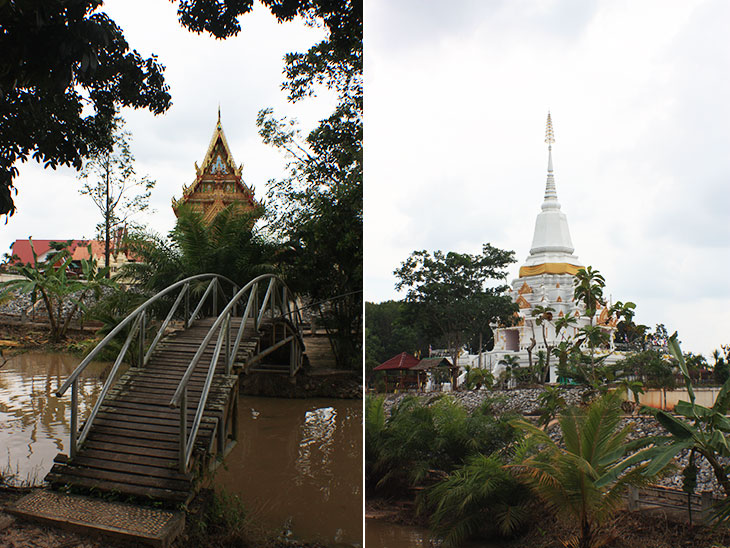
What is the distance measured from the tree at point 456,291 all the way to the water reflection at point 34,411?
2.72 m

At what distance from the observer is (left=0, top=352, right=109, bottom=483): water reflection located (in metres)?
3.79

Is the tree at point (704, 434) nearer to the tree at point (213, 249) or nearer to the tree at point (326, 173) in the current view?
the tree at point (326, 173)

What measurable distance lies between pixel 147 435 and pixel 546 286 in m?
2.04

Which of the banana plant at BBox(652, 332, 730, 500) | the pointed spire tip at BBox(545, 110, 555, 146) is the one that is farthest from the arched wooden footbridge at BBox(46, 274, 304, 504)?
the banana plant at BBox(652, 332, 730, 500)

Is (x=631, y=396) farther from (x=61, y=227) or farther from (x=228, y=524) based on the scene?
(x=61, y=227)

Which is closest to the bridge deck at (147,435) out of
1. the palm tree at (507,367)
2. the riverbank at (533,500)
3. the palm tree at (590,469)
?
the riverbank at (533,500)

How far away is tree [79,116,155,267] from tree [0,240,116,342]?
0.34 meters

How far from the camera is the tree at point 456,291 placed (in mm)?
2270

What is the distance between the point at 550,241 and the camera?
2172mm

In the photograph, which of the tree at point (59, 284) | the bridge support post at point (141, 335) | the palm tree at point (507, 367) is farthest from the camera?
the tree at point (59, 284)

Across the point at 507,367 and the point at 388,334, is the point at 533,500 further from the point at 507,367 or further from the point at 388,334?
the point at 388,334

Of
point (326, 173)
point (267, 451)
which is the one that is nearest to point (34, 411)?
point (267, 451)

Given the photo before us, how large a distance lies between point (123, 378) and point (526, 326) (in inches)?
90.1

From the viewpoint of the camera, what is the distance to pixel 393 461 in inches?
101
